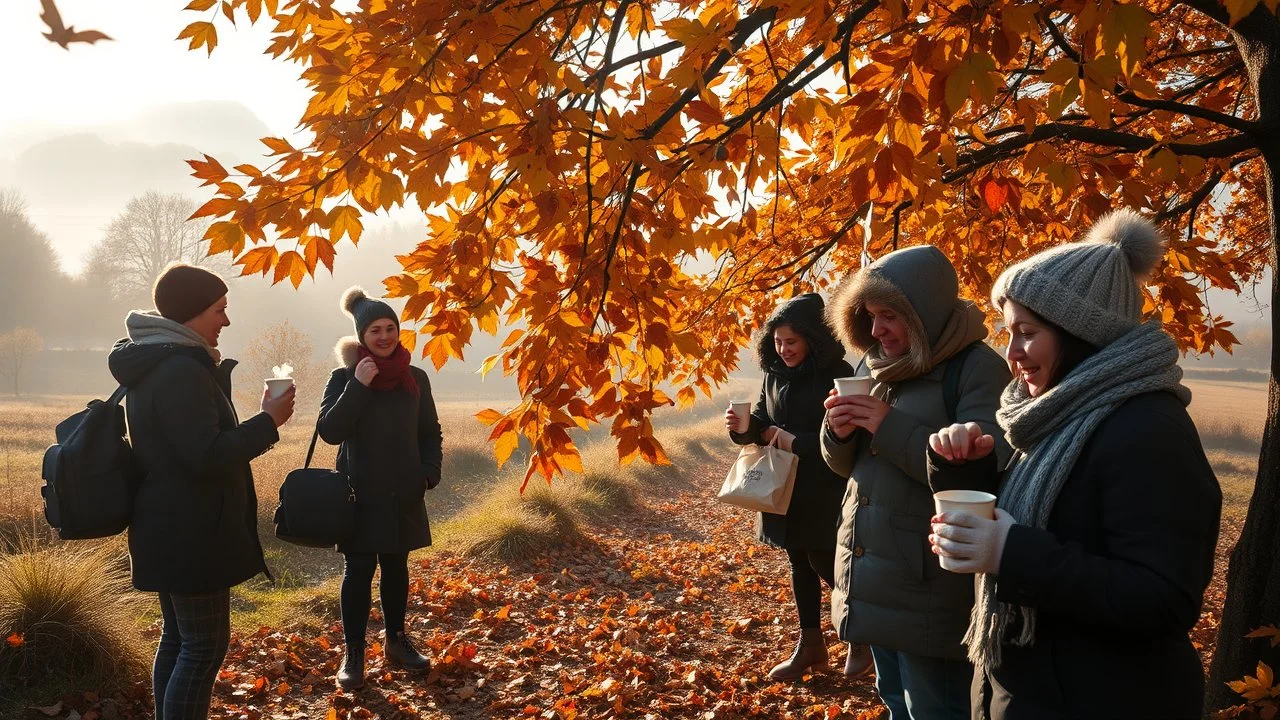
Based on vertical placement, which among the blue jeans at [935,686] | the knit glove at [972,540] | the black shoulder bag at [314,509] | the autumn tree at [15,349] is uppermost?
the autumn tree at [15,349]

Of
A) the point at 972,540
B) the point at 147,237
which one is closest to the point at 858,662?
the point at 972,540

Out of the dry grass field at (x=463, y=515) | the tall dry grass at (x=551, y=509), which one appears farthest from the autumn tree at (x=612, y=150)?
the dry grass field at (x=463, y=515)

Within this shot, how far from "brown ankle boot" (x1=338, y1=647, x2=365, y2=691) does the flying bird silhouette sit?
13.0ft

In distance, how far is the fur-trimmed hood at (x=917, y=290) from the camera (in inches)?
94.0

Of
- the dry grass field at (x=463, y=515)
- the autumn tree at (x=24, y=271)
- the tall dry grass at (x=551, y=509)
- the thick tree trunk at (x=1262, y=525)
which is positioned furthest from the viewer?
the autumn tree at (x=24, y=271)

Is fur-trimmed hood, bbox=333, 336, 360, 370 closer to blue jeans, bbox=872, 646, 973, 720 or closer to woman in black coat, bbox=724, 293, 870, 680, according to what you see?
woman in black coat, bbox=724, 293, 870, 680

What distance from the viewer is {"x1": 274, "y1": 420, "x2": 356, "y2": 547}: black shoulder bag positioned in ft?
12.6

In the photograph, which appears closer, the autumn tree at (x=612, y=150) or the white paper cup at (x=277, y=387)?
the autumn tree at (x=612, y=150)

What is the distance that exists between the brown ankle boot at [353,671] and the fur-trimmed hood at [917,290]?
3.39 m

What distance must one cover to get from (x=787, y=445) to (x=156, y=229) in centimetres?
4947

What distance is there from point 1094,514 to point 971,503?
0.78 ft

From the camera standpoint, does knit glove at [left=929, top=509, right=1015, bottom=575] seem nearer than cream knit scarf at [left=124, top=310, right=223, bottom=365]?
Yes

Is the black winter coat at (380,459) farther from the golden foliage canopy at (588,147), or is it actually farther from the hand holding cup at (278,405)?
the golden foliage canopy at (588,147)

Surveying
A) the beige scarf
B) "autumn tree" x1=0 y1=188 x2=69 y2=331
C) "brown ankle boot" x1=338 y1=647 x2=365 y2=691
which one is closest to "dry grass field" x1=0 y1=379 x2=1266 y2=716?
"brown ankle boot" x1=338 y1=647 x2=365 y2=691
